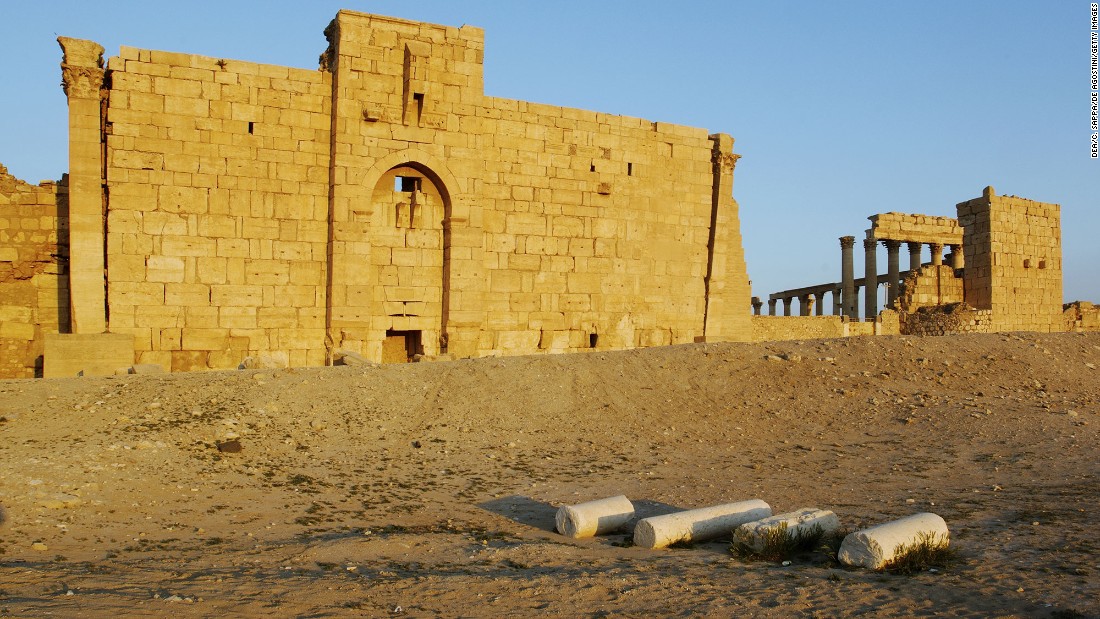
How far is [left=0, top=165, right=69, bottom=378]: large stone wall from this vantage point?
14734 mm

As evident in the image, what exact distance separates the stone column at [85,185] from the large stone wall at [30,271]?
3.64 feet

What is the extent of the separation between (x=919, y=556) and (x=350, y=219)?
39.5 ft

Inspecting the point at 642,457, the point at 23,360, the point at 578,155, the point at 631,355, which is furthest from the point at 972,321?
the point at 23,360

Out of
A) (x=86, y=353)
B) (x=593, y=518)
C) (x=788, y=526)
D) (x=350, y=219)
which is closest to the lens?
(x=788, y=526)

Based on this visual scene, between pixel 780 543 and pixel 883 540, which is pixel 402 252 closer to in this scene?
pixel 780 543

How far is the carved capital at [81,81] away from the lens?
14000mm

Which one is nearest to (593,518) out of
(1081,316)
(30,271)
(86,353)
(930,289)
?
(86,353)

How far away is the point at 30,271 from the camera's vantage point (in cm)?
1488

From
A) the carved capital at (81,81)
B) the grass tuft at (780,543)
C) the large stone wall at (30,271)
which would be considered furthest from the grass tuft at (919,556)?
the large stone wall at (30,271)

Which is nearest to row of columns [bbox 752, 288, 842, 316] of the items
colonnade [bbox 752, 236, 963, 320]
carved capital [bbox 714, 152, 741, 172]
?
colonnade [bbox 752, 236, 963, 320]

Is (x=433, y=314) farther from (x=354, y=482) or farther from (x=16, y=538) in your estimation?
(x=16, y=538)

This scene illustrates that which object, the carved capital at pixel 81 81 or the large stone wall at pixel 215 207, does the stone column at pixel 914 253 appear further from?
the carved capital at pixel 81 81

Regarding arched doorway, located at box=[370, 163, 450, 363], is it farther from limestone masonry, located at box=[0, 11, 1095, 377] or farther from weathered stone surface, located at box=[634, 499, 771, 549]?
weathered stone surface, located at box=[634, 499, 771, 549]

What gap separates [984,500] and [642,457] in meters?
3.44
